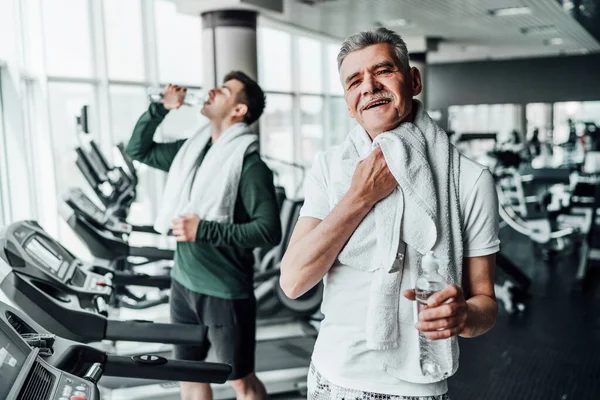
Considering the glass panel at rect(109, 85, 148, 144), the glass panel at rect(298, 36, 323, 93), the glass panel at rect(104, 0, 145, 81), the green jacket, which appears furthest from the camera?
the glass panel at rect(298, 36, 323, 93)

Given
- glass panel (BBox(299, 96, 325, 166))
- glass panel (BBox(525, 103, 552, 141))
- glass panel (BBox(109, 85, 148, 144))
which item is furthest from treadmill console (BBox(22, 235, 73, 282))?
glass panel (BBox(525, 103, 552, 141))

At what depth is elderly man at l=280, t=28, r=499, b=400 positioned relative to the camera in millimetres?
1126

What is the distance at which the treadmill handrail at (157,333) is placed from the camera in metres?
1.79

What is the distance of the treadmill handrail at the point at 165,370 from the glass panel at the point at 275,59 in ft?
26.3

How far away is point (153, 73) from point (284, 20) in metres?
2.81

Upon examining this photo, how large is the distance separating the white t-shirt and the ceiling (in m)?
5.35

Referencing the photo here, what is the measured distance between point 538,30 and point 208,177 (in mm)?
9912

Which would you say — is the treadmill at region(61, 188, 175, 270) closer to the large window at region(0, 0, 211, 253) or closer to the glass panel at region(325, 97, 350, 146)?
the large window at region(0, 0, 211, 253)

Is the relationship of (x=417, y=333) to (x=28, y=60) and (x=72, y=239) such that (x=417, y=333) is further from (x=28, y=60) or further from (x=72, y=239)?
(x=72, y=239)

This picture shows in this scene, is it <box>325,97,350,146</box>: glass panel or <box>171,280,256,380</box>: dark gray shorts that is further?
<box>325,97,350,146</box>: glass panel

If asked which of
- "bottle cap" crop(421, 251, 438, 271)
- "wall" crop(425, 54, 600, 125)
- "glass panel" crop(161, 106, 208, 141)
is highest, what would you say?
"wall" crop(425, 54, 600, 125)

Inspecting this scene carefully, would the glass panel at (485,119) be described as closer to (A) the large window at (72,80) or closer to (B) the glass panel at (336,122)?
(B) the glass panel at (336,122)

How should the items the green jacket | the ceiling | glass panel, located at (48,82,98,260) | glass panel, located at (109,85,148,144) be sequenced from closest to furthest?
the green jacket, glass panel, located at (48,82,98,260), glass panel, located at (109,85,148,144), the ceiling

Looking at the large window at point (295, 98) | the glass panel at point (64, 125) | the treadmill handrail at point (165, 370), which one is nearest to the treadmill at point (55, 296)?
the treadmill handrail at point (165, 370)
